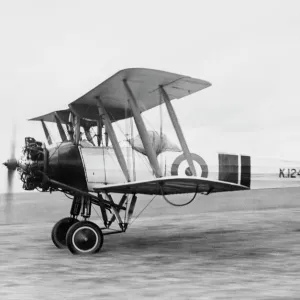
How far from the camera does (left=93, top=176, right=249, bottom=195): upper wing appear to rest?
22.7ft

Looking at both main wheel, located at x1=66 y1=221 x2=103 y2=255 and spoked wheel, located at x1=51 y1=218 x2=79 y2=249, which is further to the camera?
spoked wheel, located at x1=51 y1=218 x2=79 y2=249

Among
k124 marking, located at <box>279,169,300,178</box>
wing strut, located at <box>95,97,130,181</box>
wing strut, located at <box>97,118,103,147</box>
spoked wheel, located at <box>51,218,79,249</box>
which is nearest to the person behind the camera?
wing strut, located at <box>95,97,130,181</box>

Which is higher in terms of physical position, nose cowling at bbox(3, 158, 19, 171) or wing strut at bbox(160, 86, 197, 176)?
wing strut at bbox(160, 86, 197, 176)

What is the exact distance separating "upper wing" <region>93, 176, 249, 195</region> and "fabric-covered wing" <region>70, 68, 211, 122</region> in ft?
4.33

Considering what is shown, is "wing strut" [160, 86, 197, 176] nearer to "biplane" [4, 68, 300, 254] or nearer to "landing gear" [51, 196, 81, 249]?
"biplane" [4, 68, 300, 254]

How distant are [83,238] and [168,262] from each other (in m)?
1.43

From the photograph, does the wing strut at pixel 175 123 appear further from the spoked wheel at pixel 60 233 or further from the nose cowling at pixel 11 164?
the nose cowling at pixel 11 164

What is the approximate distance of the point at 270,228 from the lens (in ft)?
36.1

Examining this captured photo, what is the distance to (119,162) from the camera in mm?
7863

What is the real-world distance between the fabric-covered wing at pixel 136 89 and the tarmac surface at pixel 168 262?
2275 mm

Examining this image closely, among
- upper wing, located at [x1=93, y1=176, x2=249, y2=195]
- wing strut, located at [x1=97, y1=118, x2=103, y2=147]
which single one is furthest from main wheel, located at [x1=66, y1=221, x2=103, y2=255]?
wing strut, located at [x1=97, y1=118, x2=103, y2=147]

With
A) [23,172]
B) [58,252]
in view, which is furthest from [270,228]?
[23,172]

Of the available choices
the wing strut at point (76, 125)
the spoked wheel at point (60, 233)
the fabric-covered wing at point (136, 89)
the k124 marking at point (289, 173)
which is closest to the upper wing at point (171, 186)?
the wing strut at point (76, 125)

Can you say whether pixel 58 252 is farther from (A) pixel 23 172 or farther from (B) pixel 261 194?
(B) pixel 261 194
